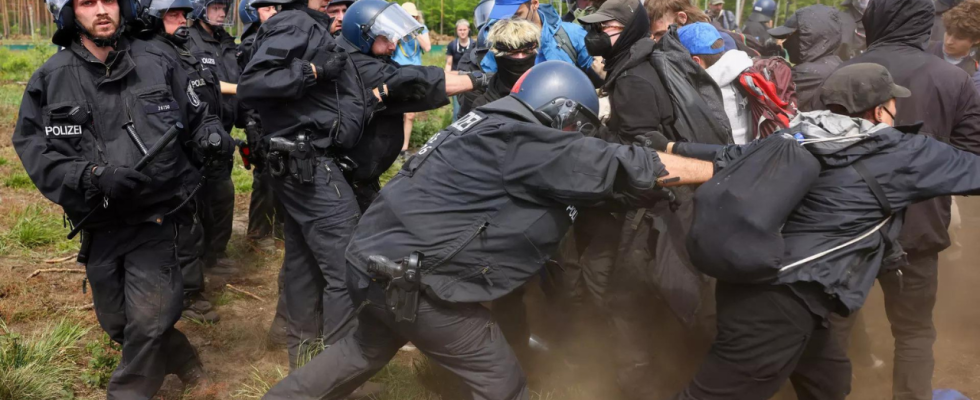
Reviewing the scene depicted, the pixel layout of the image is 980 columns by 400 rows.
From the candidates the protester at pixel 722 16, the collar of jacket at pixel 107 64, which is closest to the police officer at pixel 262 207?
the collar of jacket at pixel 107 64

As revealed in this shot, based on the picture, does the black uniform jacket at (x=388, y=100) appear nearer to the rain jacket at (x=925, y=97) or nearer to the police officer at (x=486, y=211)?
the police officer at (x=486, y=211)

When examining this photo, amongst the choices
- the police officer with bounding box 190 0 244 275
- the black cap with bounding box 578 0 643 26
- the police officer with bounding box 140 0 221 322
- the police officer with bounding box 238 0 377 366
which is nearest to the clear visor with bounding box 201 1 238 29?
the police officer with bounding box 190 0 244 275

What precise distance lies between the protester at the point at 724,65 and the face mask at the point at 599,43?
0.55m

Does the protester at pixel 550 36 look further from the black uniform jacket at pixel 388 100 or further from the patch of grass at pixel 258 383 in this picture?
the patch of grass at pixel 258 383

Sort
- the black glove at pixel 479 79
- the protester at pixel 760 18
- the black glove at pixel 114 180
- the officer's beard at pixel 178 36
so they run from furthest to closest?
the protester at pixel 760 18, the officer's beard at pixel 178 36, the black glove at pixel 479 79, the black glove at pixel 114 180

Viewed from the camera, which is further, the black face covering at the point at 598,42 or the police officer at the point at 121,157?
the black face covering at the point at 598,42

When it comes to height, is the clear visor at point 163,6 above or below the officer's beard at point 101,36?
below

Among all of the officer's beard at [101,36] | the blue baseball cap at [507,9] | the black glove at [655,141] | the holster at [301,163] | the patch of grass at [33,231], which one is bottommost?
the patch of grass at [33,231]

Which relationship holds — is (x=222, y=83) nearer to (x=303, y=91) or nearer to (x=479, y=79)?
(x=303, y=91)

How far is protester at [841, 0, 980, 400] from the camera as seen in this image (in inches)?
163

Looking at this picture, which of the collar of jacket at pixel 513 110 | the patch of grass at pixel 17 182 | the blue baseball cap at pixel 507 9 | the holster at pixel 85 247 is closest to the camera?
the collar of jacket at pixel 513 110

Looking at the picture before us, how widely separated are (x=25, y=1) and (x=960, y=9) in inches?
1126

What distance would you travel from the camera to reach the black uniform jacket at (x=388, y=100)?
183 inches

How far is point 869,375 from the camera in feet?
16.2
